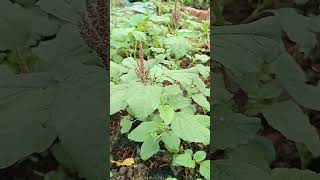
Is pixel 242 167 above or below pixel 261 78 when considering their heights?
below

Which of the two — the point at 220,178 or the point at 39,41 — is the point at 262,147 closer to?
the point at 220,178

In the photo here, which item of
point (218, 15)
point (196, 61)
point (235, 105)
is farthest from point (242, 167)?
point (196, 61)

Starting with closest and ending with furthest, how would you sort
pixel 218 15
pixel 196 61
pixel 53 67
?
pixel 53 67 < pixel 218 15 < pixel 196 61

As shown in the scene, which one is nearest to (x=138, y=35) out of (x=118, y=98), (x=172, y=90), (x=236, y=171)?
(x=172, y=90)

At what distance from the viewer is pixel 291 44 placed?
1.43 metres

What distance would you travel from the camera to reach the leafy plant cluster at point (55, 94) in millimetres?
905

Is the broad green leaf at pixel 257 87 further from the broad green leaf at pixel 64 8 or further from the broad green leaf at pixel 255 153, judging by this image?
the broad green leaf at pixel 64 8

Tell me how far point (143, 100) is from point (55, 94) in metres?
0.17

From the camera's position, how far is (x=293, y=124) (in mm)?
1131

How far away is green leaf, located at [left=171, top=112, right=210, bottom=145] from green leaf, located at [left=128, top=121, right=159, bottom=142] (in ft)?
0.28

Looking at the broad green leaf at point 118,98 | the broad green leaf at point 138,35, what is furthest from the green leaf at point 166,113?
the broad green leaf at point 138,35

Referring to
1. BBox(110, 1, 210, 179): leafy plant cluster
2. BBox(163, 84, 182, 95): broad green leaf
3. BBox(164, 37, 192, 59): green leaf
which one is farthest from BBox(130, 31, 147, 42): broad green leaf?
BBox(163, 84, 182, 95): broad green leaf

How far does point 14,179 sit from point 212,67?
0.53 m

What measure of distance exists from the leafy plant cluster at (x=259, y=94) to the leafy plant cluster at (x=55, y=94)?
0.27 m
